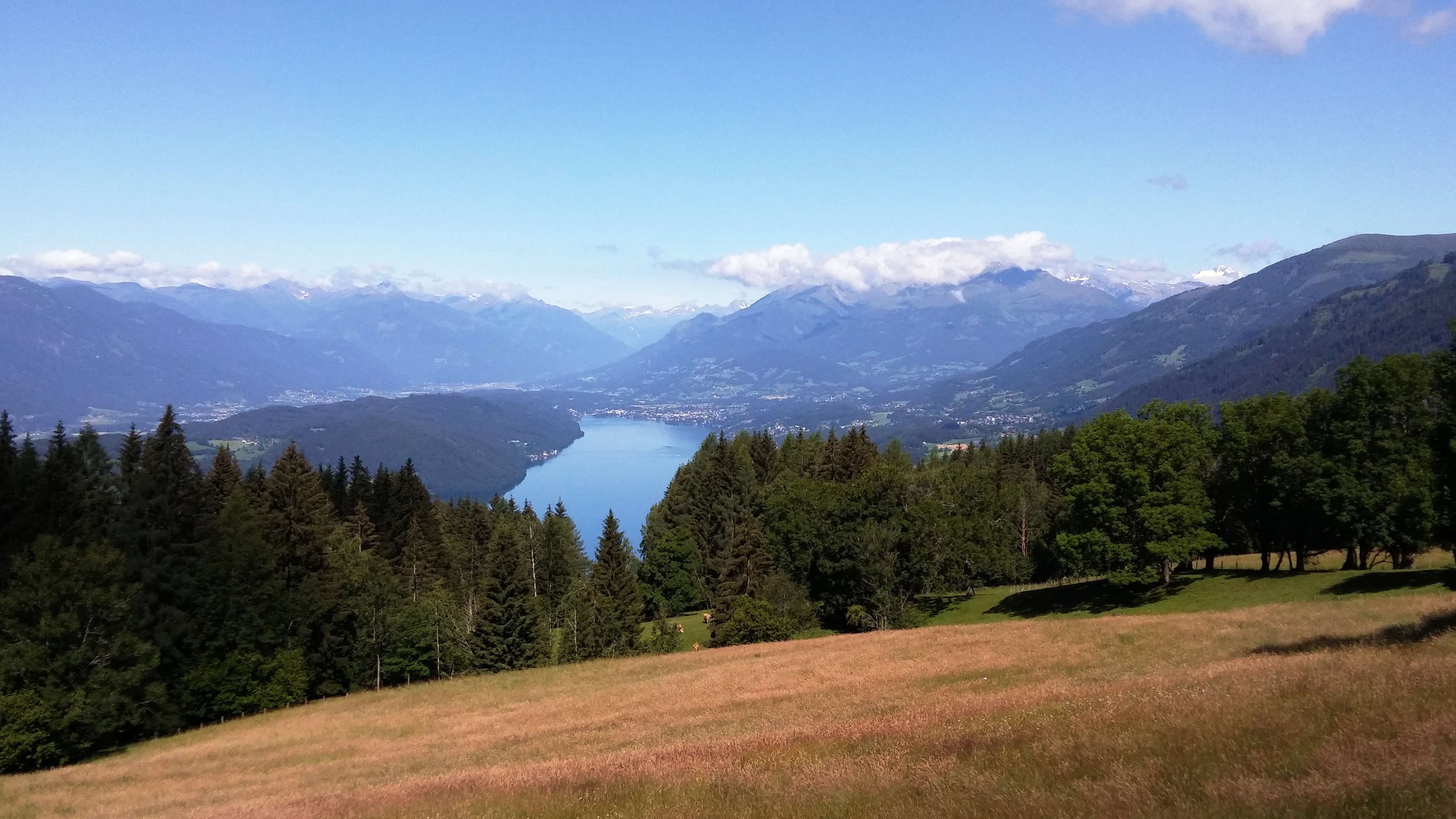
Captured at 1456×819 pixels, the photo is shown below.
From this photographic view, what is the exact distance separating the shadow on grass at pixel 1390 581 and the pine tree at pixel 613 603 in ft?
146

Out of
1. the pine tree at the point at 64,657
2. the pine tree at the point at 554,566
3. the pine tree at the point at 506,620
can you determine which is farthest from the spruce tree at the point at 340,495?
the pine tree at the point at 64,657

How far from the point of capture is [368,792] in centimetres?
1903

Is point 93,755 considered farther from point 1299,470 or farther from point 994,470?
point 994,470

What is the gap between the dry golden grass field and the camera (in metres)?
10.4

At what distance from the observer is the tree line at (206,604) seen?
39750mm

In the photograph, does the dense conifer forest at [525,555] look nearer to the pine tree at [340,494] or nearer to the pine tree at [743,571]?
the pine tree at [743,571]

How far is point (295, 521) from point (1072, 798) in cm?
6203

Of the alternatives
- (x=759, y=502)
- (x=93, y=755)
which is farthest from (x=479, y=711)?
(x=759, y=502)

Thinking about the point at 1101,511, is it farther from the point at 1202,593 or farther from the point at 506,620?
the point at 506,620

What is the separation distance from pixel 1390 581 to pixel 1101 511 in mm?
13913

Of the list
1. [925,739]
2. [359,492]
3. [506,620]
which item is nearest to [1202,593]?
[925,739]

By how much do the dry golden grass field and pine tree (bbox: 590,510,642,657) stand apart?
58.5ft

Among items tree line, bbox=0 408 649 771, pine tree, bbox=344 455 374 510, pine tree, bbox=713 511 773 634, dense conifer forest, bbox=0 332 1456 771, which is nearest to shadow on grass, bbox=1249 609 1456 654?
dense conifer forest, bbox=0 332 1456 771

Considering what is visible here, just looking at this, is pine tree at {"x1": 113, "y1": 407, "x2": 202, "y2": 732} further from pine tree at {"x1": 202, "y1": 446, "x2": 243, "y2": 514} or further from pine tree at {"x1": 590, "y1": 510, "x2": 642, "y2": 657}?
pine tree at {"x1": 590, "y1": 510, "x2": 642, "y2": 657}
